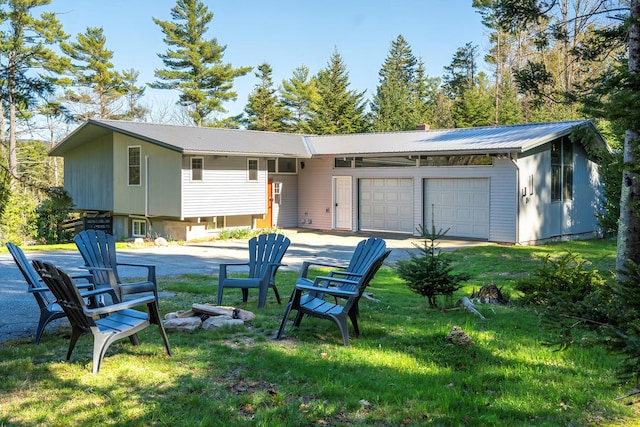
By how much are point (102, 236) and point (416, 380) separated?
437 centimetres

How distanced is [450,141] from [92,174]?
521 inches

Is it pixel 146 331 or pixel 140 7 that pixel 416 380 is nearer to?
pixel 146 331

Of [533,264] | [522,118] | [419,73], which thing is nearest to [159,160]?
[533,264]

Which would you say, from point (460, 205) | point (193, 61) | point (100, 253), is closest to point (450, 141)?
point (460, 205)

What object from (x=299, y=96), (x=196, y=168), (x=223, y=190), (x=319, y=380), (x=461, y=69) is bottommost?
(x=319, y=380)

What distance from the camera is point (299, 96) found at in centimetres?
4081

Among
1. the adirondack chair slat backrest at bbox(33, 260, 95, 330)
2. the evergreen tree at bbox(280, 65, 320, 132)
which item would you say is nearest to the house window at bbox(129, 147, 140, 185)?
the adirondack chair slat backrest at bbox(33, 260, 95, 330)

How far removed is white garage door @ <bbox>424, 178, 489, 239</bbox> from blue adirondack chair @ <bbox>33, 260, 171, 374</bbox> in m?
13.8

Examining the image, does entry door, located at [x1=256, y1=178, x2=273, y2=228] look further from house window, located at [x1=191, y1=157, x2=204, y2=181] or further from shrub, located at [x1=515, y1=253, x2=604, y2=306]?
shrub, located at [x1=515, y1=253, x2=604, y2=306]

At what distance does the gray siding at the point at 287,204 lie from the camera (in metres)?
21.8

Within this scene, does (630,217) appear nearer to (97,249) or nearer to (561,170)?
(97,249)

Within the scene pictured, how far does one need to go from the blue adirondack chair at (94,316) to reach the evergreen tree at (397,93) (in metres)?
31.2

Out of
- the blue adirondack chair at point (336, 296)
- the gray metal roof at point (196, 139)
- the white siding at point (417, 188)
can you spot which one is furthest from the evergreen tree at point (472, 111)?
the blue adirondack chair at point (336, 296)

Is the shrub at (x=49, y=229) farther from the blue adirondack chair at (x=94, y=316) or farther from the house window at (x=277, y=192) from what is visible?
the blue adirondack chair at (x=94, y=316)
